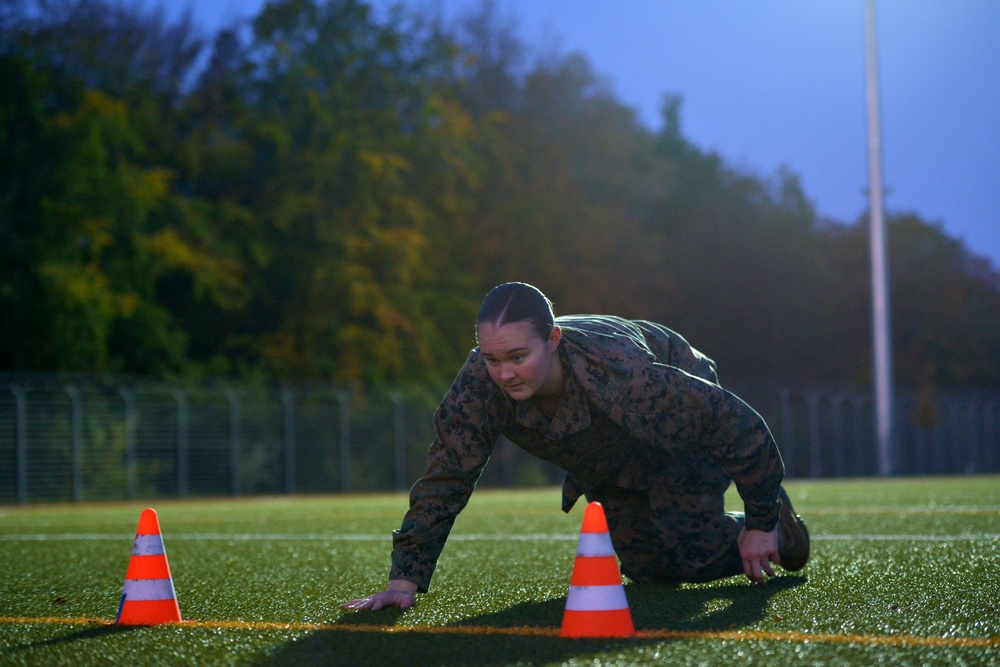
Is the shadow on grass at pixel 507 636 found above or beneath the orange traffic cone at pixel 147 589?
beneath

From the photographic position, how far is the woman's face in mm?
3820

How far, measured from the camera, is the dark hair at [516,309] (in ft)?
12.6

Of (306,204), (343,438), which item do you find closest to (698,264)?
(306,204)

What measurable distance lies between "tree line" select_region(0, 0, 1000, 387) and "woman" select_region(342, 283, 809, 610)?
64.1ft

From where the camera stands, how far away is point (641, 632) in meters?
3.49

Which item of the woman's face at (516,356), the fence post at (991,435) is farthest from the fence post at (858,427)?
the woman's face at (516,356)

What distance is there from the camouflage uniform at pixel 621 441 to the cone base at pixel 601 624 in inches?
34.6

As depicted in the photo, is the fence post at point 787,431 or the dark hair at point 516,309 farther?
the fence post at point 787,431

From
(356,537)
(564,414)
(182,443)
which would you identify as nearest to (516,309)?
(564,414)

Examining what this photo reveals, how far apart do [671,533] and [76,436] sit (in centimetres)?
1738

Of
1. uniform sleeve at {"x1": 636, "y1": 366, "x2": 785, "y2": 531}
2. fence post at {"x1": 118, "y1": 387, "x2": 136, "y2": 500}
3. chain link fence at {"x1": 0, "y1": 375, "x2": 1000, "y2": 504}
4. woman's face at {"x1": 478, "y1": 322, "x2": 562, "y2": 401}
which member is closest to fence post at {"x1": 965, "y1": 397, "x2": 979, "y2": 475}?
chain link fence at {"x1": 0, "y1": 375, "x2": 1000, "y2": 504}

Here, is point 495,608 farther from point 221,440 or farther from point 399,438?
point 399,438

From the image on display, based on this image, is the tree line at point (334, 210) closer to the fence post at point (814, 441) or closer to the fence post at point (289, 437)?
the fence post at point (289, 437)

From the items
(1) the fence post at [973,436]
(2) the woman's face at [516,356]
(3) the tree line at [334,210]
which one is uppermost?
(3) the tree line at [334,210]
